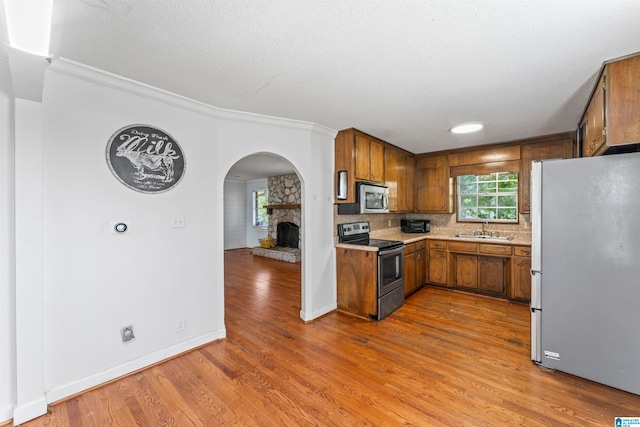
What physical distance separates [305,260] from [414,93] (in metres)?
2.16

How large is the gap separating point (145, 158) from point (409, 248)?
11.5 ft

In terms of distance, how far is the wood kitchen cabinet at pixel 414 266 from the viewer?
4.04 metres

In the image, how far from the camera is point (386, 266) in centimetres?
347

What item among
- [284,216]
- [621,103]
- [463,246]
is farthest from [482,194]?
[284,216]

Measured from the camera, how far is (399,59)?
6.15 ft

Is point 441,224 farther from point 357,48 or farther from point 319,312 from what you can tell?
point 357,48

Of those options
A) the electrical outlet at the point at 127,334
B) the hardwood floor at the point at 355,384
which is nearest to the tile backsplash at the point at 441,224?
the hardwood floor at the point at 355,384

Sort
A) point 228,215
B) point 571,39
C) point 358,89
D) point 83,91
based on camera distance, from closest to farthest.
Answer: point 571,39, point 83,91, point 358,89, point 228,215

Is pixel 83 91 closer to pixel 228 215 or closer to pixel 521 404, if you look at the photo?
pixel 521 404

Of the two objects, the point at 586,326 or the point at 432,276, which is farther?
the point at 432,276

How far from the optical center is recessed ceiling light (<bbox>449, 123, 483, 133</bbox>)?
11.1ft

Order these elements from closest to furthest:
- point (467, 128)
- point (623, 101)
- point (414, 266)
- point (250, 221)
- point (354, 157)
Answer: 1. point (623, 101)
2. point (467, 128)
3. point (354, 157)
4. point (414, 266)
5. point (250, 221)

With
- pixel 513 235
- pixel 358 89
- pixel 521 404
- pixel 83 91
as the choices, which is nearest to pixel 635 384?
pixel 521 404

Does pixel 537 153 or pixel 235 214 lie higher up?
pixel 537 153
